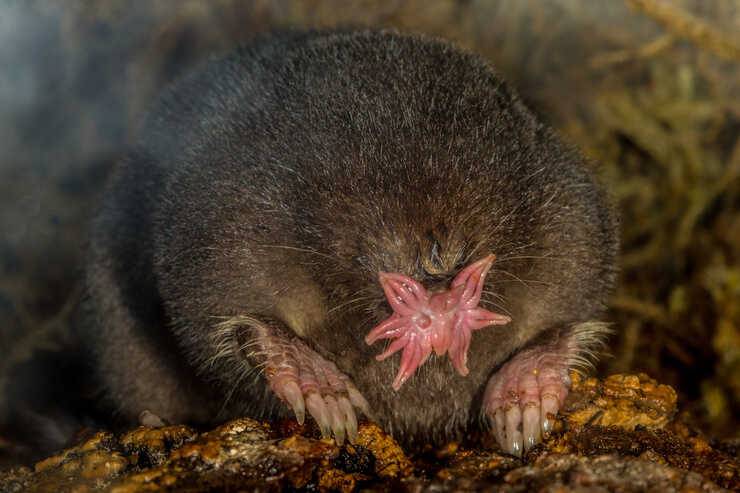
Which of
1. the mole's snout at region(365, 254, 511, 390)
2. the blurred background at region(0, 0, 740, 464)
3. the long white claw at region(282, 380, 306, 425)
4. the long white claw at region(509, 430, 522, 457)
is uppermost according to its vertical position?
the blurred background at region(0, 0, 740, 464)

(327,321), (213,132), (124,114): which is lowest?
(327,321)

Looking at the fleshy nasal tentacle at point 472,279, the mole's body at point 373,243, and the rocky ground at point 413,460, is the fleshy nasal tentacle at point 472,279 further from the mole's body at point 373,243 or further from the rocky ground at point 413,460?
the rocky ground at point 413,460

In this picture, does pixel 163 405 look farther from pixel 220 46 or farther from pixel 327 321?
pixel 220 46

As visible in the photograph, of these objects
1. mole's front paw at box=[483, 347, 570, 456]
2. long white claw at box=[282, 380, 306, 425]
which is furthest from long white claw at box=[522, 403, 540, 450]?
long white claw at box=[282, 380, 306, 425]

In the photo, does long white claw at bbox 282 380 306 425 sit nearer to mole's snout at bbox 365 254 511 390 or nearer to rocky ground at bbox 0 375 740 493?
rocky ground at bbox 0 375 740 493

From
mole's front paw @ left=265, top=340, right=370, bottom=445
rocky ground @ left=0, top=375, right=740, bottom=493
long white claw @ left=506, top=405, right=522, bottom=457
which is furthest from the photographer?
long white claw @ left=506, top=405, right=522, bottom=457

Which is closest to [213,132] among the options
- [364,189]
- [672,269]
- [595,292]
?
[364,189]
